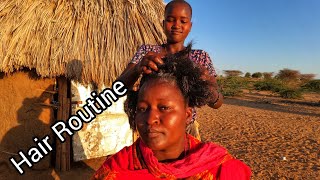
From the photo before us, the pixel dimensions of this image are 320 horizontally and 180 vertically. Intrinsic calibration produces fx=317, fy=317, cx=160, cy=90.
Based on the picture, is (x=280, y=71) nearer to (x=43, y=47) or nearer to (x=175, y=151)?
(x=43, y=47)

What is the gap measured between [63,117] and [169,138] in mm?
4290

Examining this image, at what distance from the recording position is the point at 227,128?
10.4 meters

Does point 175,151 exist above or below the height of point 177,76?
below

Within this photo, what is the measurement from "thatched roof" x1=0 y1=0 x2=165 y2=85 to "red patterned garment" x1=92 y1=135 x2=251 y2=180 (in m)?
3.77

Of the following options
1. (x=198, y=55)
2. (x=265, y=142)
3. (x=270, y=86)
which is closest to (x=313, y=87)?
(x=270, y=86)

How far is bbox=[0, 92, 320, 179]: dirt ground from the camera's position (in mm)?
5824

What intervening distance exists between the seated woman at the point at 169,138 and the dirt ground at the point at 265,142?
414cm

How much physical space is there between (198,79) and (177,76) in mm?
129

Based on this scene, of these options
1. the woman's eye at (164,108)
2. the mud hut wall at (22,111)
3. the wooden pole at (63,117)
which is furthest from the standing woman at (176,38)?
the mud hut wall at (22,111)

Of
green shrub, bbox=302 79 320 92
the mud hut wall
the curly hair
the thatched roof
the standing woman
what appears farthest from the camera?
green shrub, bbox=302 79 320 92

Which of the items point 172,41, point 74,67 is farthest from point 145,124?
point 74,67

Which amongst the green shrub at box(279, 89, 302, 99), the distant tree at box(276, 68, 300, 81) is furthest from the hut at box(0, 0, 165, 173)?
the distant tree at box(276, 68, 300, 81)

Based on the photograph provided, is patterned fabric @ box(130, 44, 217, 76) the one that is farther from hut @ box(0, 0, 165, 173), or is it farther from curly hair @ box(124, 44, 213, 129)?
hut @ box(0, 0, 165, 173)

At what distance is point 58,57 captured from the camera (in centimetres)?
510
